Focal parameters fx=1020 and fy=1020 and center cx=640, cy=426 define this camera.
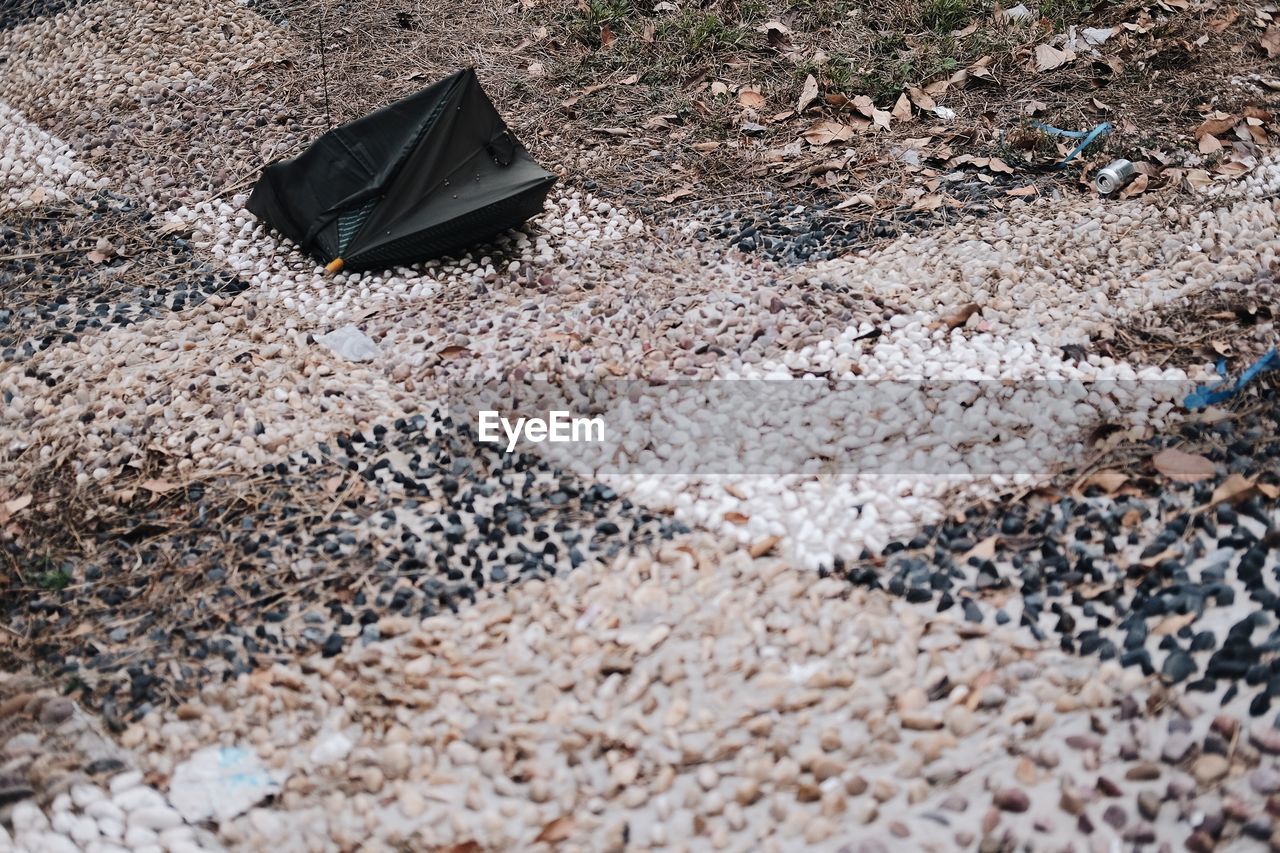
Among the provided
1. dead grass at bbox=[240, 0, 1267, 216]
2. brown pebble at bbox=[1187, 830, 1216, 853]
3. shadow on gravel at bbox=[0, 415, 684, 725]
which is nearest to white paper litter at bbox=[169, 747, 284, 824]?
shadow on gravel at bbox=[0, 415, 684, 725]

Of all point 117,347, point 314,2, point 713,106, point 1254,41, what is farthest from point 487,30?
point 1254,41

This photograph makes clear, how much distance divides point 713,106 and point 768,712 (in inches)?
149

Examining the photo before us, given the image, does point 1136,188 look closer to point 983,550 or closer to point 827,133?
point 827,133

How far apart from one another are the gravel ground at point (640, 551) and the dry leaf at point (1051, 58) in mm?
1222

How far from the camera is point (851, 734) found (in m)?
2.41

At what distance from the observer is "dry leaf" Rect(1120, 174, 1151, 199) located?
14.7 ft

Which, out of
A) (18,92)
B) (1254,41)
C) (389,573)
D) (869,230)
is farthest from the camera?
(18,92)

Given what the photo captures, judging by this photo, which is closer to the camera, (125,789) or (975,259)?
(125,789)

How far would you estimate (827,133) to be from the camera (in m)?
5.12

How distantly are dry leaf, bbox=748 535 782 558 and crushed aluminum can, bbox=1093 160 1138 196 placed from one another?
2649 millimetres

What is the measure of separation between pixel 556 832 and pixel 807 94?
163 inches

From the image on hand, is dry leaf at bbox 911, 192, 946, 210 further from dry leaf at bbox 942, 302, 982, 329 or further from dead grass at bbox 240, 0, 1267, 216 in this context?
dry leaf at bbox 942, 302, 982, 329

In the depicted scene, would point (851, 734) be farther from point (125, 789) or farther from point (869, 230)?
point (869, 230)

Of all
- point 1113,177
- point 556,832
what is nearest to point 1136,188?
point 1113,177
